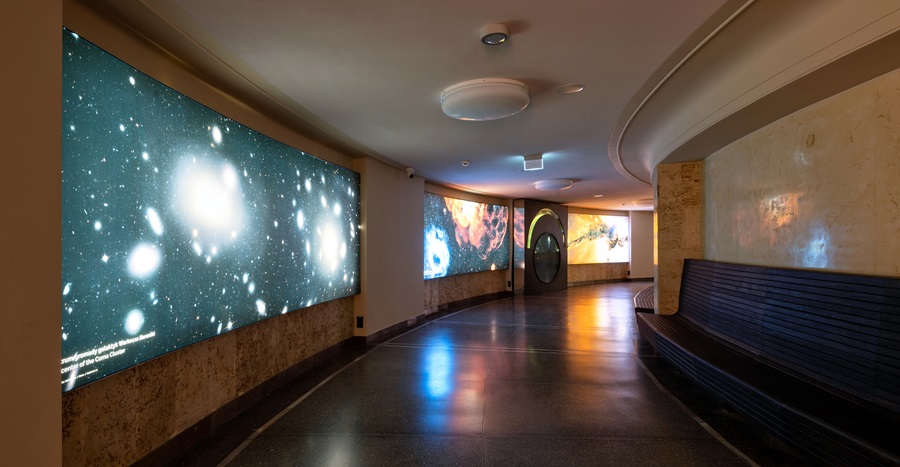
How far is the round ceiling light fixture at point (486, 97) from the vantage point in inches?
130

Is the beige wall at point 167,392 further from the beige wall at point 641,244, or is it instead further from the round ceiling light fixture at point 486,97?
the beige wall at point 641,244

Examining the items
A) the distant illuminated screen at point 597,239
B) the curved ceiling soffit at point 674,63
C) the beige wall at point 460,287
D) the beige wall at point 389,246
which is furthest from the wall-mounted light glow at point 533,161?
the distant illuminated screen at point 597,239

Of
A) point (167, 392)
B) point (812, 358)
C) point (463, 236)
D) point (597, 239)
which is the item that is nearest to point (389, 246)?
point (463, 236)

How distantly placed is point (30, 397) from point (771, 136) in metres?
5.07

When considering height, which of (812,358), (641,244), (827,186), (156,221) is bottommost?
(812,358)

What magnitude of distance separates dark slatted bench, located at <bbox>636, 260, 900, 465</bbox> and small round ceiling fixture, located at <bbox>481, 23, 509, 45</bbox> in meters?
2.68

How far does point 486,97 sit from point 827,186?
2.58 metres

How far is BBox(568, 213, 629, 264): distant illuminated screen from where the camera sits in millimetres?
14867

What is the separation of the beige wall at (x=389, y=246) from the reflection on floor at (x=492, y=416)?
859 mm

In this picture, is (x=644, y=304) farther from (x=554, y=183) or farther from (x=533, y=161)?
(x=533, y=161)

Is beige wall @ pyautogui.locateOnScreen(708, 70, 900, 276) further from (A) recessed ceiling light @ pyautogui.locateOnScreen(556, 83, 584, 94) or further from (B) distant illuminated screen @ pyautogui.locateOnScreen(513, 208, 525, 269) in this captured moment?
(B) distant illuminated screen @ pyautogui.locateOnScreen(513, 208, 525, 269)

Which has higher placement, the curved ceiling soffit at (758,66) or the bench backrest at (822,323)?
the curved ceiling soffit at (758,66)

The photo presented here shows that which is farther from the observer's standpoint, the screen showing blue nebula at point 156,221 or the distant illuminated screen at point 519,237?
the distant illuminated screen at point 519,237

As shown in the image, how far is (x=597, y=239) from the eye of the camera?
1560 centimetres
